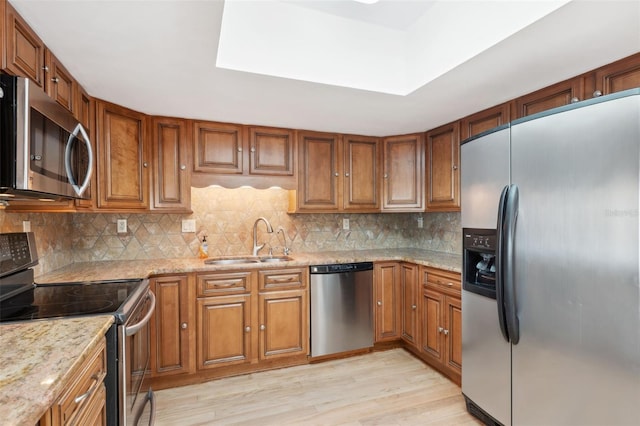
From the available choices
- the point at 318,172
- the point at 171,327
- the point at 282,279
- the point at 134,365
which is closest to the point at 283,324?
the point at 282,279

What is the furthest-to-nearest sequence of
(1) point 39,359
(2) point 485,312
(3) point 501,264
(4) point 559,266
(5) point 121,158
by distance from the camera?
(5) point 121,158 < (2) point 485,312 < (3) point 501,264 < (4) point 559,266 < (1) point 39,359

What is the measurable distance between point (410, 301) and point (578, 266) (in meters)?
1.67

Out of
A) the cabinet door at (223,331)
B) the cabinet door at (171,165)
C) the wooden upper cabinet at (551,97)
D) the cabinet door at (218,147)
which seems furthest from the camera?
the cabinet door at (218,147)

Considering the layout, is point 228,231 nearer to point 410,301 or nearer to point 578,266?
point 410,301

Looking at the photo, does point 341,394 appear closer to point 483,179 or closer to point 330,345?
point 330,345

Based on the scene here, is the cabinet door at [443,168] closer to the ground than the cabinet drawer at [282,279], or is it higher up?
higher up

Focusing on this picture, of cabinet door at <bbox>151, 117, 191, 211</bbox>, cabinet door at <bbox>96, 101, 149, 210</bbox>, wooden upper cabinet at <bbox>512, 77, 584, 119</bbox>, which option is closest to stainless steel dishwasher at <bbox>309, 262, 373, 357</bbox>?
cabinet door at <bbox>151, 117, 191, 211</bbox>

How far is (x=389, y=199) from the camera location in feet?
10.9

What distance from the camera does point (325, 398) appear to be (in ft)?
7.54

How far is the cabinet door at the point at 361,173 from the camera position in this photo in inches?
127

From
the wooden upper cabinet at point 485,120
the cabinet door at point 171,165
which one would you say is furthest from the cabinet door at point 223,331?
the wooden upper cabinet at point 485,120

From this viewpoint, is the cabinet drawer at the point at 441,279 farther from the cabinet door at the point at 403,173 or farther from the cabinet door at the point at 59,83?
the cabinet door at the point at 59,83

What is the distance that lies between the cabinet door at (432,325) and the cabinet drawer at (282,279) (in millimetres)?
1056

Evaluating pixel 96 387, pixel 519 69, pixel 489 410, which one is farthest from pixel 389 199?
pixel 96 387
